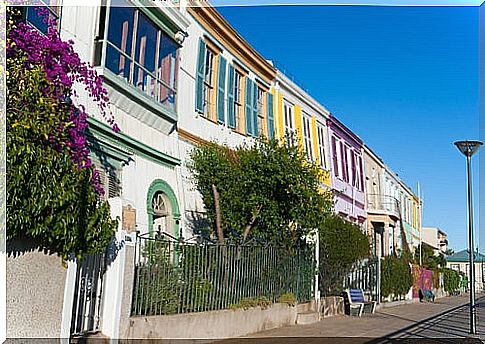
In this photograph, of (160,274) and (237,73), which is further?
(237,73)

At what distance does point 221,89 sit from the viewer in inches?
569

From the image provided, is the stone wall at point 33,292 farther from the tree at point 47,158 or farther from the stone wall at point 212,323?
the stone wall at point 212,323

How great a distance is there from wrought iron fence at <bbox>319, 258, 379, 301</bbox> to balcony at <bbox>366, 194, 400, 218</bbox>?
6.48 meters

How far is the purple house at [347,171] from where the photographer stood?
22.9 m

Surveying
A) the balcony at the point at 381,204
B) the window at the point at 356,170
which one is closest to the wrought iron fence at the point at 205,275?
the window at the point at 356,170

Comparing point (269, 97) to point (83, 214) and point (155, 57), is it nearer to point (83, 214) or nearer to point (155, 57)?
point (155, 57)

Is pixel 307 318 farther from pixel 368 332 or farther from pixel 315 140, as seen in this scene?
pixel 315 140

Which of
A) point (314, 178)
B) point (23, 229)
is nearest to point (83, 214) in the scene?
point (23, 229)

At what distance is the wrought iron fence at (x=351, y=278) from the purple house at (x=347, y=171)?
1798 millimetres

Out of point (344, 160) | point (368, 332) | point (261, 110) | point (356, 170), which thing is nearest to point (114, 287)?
point (368, 332)

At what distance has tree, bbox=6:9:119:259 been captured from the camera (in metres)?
5.29

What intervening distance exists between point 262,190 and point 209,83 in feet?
9.66

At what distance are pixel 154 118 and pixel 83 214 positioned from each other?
18.8 feet

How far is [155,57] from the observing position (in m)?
11.7
